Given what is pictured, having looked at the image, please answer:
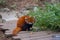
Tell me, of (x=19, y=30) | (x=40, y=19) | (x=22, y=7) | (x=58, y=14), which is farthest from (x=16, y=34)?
(x=22, y=7)

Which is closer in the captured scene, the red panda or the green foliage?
the green foliage

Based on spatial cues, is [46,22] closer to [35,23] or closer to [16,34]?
[35,23]

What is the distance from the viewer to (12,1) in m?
9.02

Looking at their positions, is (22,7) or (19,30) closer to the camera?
(19,30)

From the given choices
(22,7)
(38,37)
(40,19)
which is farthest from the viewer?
(22,7)

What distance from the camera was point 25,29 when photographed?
4.69 metres

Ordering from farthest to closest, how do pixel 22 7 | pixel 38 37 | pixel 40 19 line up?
pixel 22 7 → pixel 40 19 → pixel 38 37

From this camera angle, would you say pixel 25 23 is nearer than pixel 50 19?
No

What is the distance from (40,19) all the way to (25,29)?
41 cm

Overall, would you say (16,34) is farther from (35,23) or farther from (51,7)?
(51,7)

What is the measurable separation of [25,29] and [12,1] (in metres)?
4.46

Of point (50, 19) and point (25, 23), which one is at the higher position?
point (50, 19)

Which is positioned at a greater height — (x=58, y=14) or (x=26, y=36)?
(x=58, y=14)

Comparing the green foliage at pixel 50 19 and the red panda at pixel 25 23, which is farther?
the red panda at pixel 25 23
